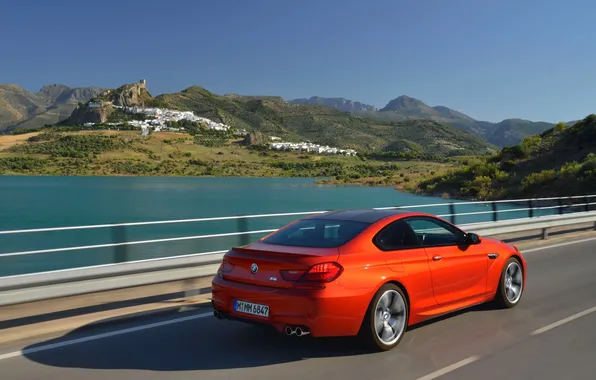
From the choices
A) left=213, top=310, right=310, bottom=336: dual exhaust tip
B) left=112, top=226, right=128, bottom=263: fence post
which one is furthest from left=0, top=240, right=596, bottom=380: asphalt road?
left=112, top=226, right=128, bottom=263: fence post

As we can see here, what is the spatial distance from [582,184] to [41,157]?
112m

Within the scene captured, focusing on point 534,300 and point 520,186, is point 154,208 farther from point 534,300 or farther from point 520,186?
point 534,300

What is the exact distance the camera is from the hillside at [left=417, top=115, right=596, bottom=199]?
46.6 meters

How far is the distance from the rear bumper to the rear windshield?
1.89 ft

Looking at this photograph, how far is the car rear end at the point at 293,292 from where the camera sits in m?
5.41

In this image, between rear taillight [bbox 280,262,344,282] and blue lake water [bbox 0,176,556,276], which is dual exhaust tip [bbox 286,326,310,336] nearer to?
rear taillight [bbox 280,262,344,282]

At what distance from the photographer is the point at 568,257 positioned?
42.5ft

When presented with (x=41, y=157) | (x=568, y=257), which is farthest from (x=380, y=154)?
(x=568, y=257)

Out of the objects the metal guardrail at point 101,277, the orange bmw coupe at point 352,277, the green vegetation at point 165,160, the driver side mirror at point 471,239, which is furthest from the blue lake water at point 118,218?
the green vegetation at point 165,160

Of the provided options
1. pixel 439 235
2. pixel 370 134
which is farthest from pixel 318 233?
pixel 370 134

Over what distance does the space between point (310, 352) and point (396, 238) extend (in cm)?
147

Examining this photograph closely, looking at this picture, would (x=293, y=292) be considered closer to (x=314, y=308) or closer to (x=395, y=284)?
(x=314, y=308)

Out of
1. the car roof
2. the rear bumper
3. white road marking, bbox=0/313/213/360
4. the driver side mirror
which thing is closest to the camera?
the rear bumper

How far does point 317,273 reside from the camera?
5449 mm
